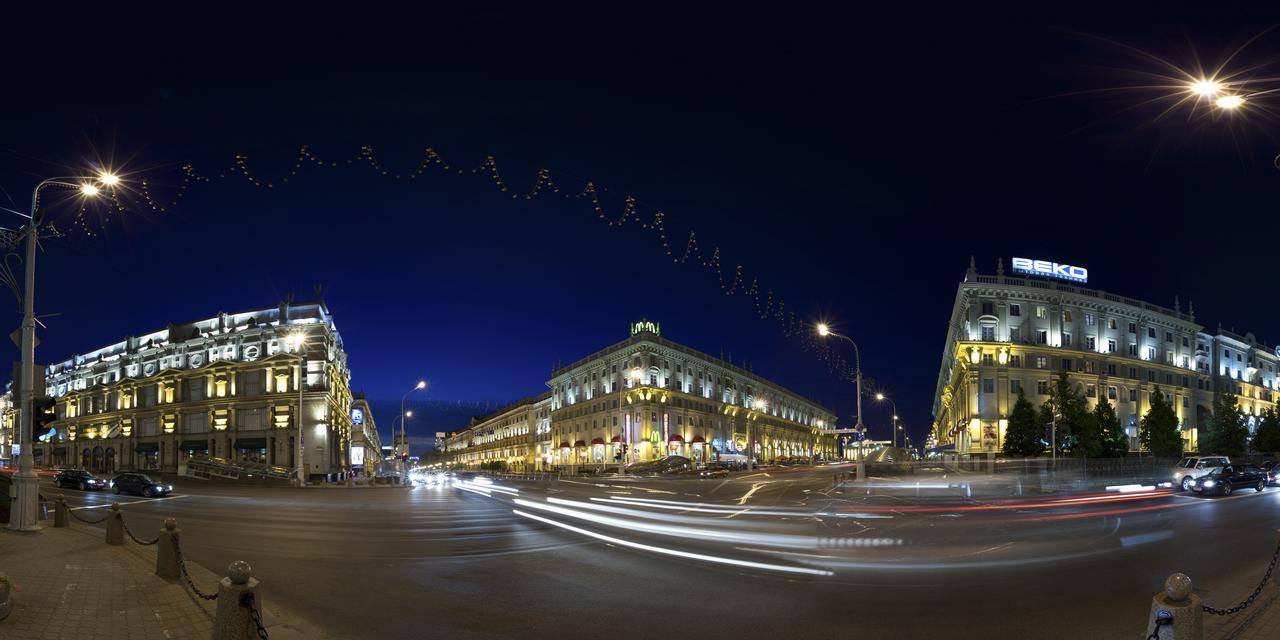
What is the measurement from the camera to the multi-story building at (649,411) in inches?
3834

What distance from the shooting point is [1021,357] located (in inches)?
3450

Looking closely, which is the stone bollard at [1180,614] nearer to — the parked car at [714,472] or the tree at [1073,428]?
the parked car at [714,472]

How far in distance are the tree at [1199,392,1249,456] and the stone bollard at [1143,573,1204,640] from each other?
101 metres

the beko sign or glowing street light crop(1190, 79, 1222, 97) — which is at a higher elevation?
the beko sign

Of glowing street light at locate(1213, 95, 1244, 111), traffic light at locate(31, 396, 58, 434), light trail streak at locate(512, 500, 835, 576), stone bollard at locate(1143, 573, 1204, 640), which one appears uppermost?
glowing street light at locate(1213, 95, 1244, 111)

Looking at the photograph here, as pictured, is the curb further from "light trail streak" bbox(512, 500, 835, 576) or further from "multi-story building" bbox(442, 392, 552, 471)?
"multi-story building" bbox(442, 392, 552, 471)

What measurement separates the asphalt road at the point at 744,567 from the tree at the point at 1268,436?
82.4m

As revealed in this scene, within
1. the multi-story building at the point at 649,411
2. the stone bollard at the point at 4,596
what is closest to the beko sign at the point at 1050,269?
the multi-story building at the point at 649,411

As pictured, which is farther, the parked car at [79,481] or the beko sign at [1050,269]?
the beko sign at [1050,269]

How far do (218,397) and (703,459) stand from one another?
198ft

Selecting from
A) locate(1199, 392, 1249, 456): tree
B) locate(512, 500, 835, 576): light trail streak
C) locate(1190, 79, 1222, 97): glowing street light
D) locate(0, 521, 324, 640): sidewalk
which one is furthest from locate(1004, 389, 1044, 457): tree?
locate(0, 521, 324, 640): sidewalk

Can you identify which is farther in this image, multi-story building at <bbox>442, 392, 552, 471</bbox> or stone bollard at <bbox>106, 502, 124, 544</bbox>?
multi-story building at <bbox>442, 392, 552, 471</bbox>

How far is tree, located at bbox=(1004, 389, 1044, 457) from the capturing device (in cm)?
7544

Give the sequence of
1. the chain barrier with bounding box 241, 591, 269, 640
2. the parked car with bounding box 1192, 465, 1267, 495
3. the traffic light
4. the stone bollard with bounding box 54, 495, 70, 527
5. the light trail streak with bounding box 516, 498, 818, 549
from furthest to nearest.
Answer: the parked car with bounding box 1192, 465, 1267, 495
the stone bollard with bounding box 54, 495, 70, 527
the traffic light
the light trail streak with bounding box 516, 498, 818, 549
the chain barrier with bounding box 241, 591, 269, 640
